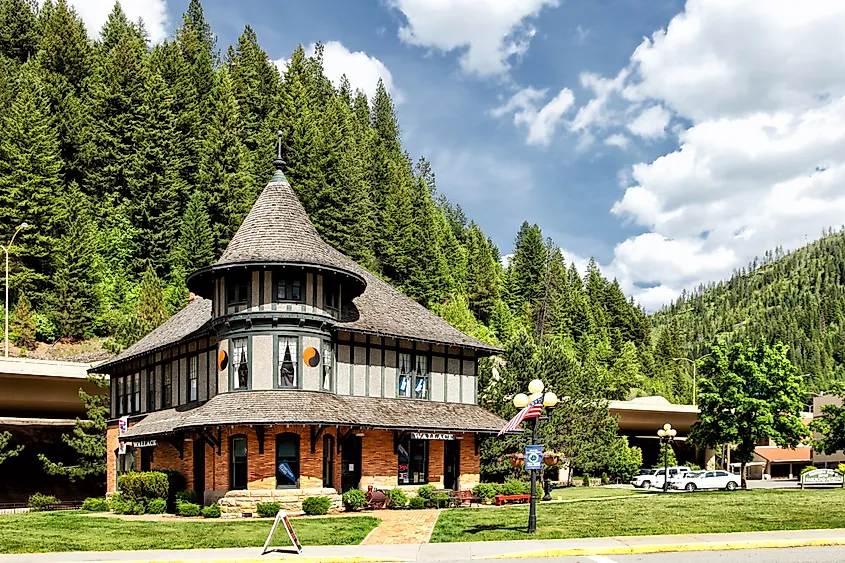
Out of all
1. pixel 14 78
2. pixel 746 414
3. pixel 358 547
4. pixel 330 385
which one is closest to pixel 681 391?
pixel 746 414

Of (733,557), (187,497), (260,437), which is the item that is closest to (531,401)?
(733,557)

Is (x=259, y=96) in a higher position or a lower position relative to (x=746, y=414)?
higher

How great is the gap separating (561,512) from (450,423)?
9384 mm

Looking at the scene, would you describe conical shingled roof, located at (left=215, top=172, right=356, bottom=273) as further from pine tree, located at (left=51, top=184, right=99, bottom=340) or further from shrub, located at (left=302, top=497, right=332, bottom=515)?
pine tree, located at (left=51, top=184, right=99, bottom=340)

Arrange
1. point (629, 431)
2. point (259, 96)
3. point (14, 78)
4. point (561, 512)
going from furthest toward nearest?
1. point (259, 96)
2. point (14, 78)
3. point (629, 431)
4. point (561, 512)

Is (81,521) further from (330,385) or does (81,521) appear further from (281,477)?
(330,385)

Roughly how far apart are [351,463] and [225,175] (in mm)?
54803

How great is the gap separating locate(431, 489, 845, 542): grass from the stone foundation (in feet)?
17.1

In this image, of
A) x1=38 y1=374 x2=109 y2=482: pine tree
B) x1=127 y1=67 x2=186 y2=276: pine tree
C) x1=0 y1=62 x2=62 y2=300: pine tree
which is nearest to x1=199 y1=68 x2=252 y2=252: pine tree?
x1=127 y1=67 x2=186 y2=276: pine tree

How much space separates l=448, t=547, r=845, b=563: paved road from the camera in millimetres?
17297

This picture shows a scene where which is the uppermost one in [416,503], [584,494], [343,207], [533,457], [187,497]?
[343,207]

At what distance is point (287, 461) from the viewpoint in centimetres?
3209

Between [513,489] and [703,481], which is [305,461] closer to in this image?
[513,489]

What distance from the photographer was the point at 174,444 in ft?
120
